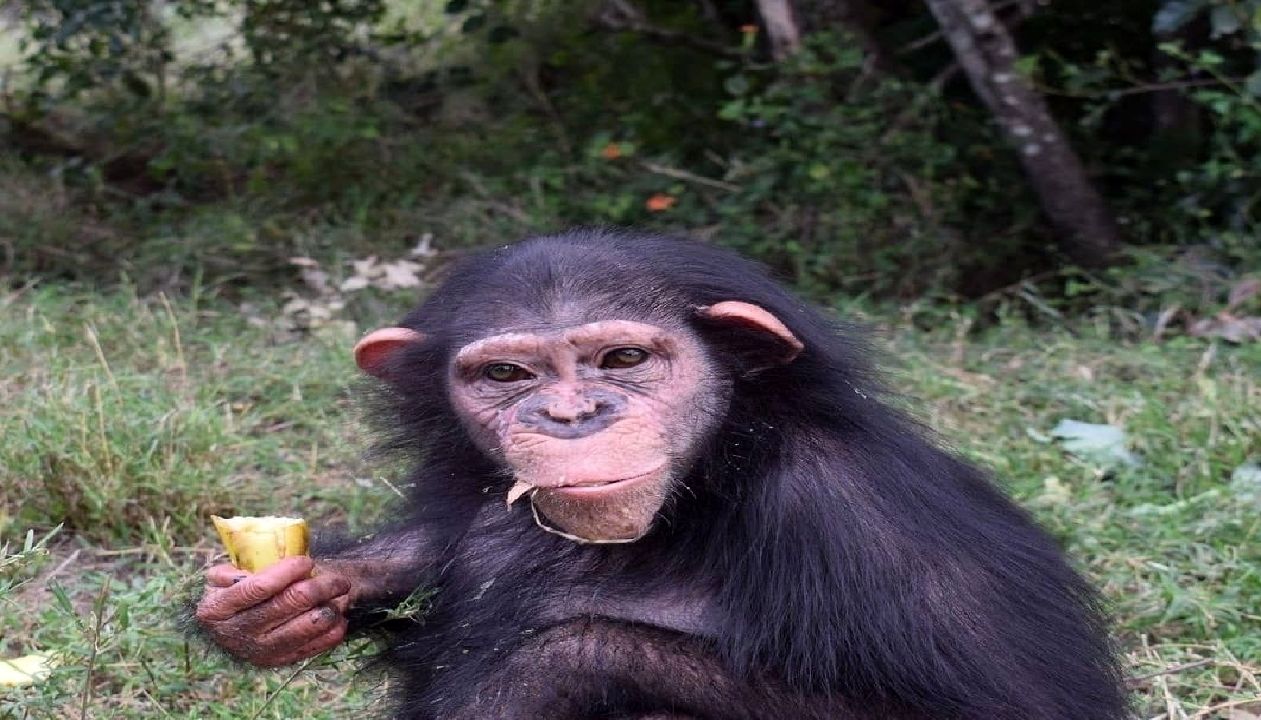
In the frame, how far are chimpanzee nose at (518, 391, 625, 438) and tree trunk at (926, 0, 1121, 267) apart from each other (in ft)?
16.7

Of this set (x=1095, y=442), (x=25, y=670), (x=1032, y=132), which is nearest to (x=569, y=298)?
(x=25, y=670)

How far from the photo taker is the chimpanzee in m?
3.46

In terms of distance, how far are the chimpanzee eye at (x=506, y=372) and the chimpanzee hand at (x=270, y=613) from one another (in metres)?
0.71

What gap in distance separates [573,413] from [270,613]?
41.7 inches

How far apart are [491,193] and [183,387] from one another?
3.46 meters

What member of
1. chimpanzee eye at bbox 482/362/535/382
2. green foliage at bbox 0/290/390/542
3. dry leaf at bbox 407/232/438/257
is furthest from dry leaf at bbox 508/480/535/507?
dry leaf at bbox 407/232/438/257

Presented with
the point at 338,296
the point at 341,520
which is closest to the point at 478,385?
the point at 341,520

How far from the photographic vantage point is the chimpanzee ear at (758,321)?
3.64 metres

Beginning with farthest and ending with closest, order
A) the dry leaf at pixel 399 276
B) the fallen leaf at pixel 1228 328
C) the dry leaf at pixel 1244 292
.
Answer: the dry leaf at pixel 399 276, the dry leaf at pixel 1244 292, the fallen leaf at pixel 1228 328

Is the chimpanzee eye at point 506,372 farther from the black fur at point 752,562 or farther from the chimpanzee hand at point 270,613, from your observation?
the chimpanzee hand at point 270,613

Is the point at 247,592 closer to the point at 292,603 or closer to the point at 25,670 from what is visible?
the point at 292,603

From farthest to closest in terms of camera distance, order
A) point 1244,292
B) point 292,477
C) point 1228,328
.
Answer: point 1244,292 < point 1228,328 < point 292,477

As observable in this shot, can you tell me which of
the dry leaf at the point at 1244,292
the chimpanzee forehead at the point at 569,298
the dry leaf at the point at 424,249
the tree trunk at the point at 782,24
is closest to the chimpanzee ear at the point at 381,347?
the chimpanzee forehead at the point at 569,298

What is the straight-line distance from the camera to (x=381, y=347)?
414 cm
